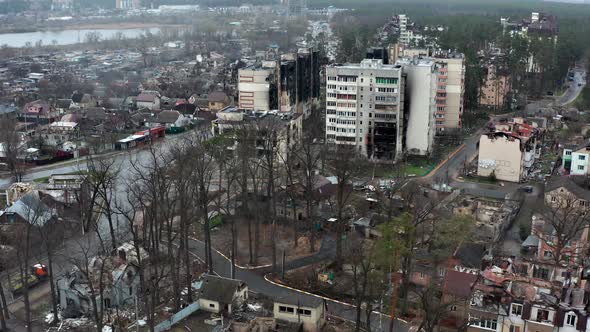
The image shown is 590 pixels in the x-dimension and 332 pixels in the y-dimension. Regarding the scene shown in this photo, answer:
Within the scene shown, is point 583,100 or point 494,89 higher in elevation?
point 494,89

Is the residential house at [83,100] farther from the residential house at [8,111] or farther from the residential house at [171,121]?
→ the residential house at [171,121]

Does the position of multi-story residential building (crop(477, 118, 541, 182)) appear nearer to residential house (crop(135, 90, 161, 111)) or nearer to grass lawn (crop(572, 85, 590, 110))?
grass lawn (crop(572, 85, 590, 110))

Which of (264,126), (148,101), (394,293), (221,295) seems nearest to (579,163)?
(264,126)

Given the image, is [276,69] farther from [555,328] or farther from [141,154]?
[555,328]

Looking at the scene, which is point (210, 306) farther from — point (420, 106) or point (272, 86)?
point (272, 86)

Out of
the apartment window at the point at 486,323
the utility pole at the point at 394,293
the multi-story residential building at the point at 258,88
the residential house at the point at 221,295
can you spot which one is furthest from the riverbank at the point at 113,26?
the apartment window at the point at 486,323

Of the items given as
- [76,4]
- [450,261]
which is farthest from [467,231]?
[76,4]
